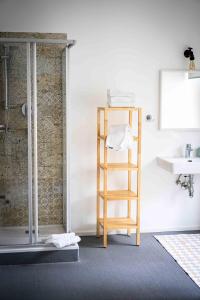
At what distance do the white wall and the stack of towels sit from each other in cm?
38

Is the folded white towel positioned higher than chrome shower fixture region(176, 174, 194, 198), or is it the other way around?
the folded white towel

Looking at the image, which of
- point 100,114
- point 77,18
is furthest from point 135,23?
point 100,114

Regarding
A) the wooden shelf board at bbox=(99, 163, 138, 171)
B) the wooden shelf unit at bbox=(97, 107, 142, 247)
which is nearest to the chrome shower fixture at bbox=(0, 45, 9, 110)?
the wooden shelf unit at bbox=(97, 107, 142, 247)

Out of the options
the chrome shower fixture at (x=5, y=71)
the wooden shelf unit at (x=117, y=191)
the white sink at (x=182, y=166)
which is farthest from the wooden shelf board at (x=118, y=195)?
the chrome shower fixture at (x=5, y=71)

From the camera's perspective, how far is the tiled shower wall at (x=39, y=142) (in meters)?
4.30

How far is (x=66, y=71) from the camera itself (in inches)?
174

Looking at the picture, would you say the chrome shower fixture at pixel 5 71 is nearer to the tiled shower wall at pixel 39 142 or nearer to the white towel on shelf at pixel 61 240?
the tiled shower wall at pixel 39 142

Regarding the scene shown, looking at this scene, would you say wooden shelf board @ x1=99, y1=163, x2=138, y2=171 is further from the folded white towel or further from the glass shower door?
the glass shower door

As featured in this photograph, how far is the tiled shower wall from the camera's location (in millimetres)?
4301

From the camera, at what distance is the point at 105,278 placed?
13.1ft

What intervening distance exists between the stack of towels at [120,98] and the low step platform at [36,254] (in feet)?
5.21

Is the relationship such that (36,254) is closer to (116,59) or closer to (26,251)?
(26,251)

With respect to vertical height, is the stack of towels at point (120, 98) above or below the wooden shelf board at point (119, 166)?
above

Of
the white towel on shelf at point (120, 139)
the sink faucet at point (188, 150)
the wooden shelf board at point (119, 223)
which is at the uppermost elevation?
the white towel on shelf at point (120, 139)
